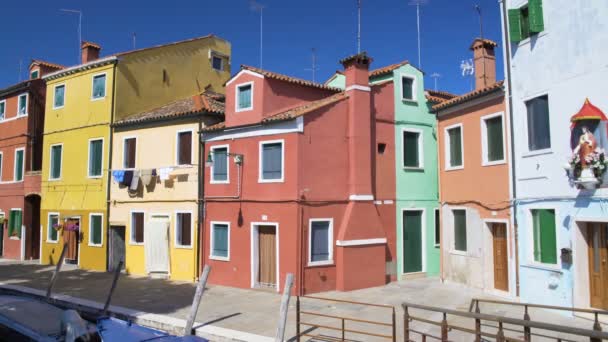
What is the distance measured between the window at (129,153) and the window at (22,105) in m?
9.25

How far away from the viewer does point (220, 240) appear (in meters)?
17.9

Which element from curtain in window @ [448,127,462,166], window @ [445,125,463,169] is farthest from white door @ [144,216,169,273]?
curtain in window @ [448,127,462,166]

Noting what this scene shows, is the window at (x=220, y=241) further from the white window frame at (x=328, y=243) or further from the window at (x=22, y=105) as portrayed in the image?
the window at (x=22, y=105)

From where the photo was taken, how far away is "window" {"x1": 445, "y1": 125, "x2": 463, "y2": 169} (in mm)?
16531

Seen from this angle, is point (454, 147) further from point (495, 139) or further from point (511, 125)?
point (511, 125)

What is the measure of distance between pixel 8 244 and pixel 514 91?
2745 centimetres

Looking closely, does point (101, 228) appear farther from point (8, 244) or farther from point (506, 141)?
point (506, 141)

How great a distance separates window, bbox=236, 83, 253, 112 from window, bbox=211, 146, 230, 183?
174cm

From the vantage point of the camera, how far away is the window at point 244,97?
17.5m

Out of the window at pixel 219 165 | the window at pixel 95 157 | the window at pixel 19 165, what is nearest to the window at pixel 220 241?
the window at pixel 219 165

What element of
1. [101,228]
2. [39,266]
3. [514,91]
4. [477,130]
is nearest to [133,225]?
[101,228]

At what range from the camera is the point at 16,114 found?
26750 mm

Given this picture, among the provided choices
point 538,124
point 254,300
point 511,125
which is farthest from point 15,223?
point 538,124

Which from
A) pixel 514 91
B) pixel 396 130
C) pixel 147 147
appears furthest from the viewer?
pixel 147 147
